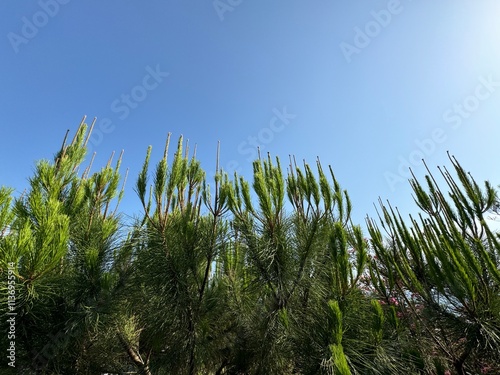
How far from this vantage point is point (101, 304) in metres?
2.08

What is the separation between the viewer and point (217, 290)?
2.88 meters

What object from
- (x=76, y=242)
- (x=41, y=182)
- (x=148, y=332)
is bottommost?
(x=148, y=332)

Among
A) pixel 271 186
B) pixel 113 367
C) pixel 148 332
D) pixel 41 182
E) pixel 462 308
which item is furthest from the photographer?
pixel 148 332

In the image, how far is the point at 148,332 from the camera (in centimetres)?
292

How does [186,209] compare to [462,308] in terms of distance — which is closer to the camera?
[462,308]

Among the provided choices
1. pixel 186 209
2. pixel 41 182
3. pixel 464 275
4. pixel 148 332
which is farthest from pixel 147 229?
pixel 464 275

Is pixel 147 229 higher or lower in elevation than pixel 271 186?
lower

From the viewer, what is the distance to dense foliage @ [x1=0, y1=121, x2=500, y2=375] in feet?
6.52

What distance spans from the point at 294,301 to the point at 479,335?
151 cm

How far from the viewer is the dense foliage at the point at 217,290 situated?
199 cm

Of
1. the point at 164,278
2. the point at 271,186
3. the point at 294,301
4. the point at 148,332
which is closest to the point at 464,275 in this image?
the point at 294,301

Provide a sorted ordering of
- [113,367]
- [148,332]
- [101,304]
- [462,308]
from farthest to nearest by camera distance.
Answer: [148,332] < [113,367] < [462,308] < [101,304]

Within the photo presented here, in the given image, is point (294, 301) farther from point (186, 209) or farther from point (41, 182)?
point (41, 182)

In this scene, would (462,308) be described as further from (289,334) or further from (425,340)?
(289,334)
